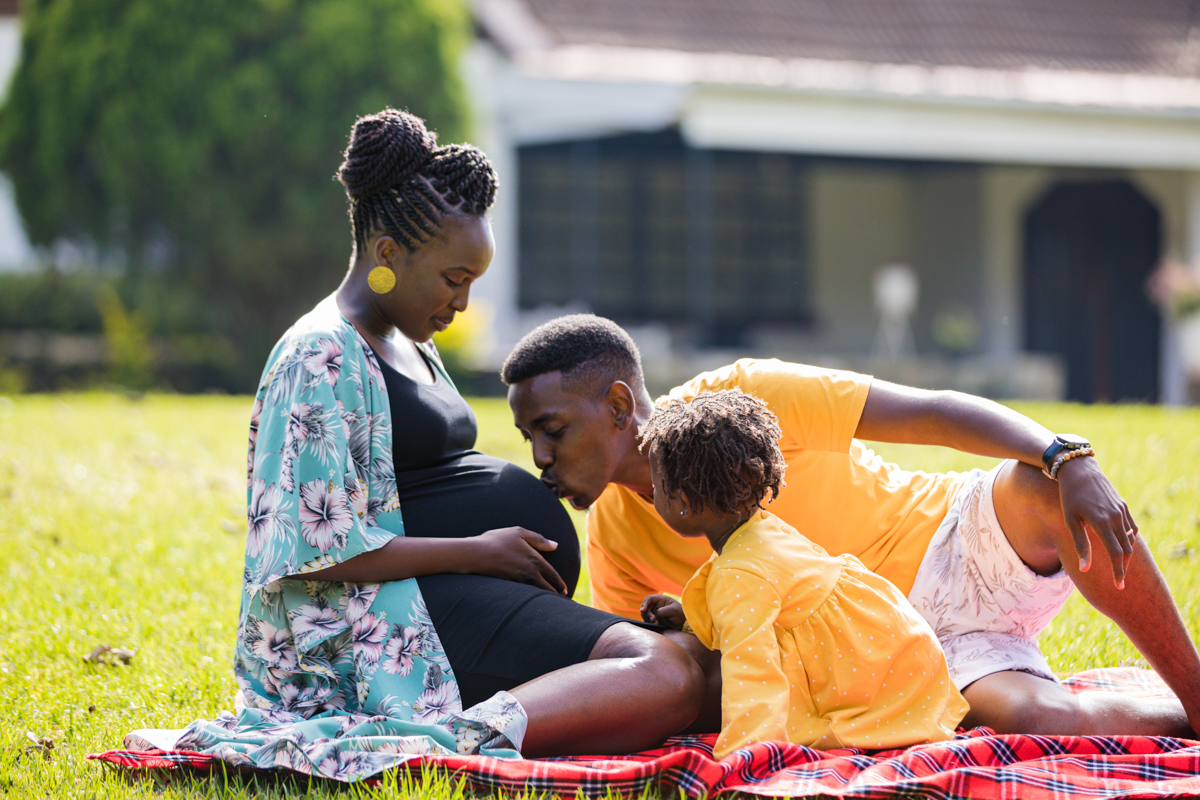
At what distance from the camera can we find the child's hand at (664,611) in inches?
101

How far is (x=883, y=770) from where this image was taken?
208 cm

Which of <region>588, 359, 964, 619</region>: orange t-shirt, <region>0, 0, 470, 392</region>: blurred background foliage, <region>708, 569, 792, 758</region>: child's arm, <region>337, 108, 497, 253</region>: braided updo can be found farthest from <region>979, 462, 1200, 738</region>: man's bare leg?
<region>0, 0, 470, 392</region>: blurred background foliage

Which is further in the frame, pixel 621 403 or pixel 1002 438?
pixel 621 403

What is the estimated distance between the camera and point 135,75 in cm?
1077

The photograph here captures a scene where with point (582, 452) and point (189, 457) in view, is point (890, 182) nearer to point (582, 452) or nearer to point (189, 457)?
point (189, 457)

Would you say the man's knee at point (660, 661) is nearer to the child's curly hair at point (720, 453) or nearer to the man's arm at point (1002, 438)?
the child's curly hair at point (720, 453)

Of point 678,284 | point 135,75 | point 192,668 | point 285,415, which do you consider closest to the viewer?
point 285,415

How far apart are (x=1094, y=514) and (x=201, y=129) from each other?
1024 centimetres

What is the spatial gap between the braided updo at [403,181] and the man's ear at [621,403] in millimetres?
555

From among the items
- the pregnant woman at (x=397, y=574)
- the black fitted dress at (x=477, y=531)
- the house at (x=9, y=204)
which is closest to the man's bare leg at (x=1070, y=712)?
the pregnant woman at (x=397, y=574)

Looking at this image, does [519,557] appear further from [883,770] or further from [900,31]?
[900,31]

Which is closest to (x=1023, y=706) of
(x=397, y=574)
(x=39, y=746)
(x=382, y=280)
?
(x=397, y=574)

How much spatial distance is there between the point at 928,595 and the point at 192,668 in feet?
6.96

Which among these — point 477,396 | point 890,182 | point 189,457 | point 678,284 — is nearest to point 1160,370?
point 890,182
